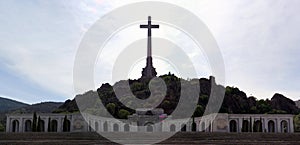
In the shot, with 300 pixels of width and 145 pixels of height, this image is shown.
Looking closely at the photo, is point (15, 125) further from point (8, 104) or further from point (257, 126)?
point (8, 104)

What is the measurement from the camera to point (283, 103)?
224 ft

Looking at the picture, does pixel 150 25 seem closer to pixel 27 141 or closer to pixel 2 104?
pixel 27 141

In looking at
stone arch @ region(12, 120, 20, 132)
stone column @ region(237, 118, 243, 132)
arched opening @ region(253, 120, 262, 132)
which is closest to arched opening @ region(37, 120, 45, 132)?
stone arch @ region(12, 120, 20, 132)

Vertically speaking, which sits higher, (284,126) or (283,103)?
(283,103)

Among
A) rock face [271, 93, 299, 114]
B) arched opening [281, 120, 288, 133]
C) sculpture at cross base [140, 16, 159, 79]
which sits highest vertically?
sculpture at cross base [140, 16, 159, 79]

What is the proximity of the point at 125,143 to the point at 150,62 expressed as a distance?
35.8 metres

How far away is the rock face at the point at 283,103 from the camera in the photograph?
219 feet

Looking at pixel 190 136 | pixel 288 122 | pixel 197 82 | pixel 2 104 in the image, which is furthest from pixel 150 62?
pixel 2 104

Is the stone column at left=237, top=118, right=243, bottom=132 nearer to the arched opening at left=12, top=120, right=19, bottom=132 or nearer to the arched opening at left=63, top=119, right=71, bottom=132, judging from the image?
the arched opening at left=63, top=119, right=71, bottom=132

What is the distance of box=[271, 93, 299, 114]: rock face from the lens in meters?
66.8

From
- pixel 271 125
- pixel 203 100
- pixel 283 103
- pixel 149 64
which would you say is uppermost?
pixel 149 64

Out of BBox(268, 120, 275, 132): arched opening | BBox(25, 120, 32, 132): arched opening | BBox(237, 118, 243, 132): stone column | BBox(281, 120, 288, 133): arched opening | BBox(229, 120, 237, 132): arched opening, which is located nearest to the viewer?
BBox(237, 118, 243, 132): stone column

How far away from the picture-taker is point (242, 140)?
2858cm

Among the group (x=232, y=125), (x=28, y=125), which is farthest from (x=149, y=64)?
(x=28, y=125)
